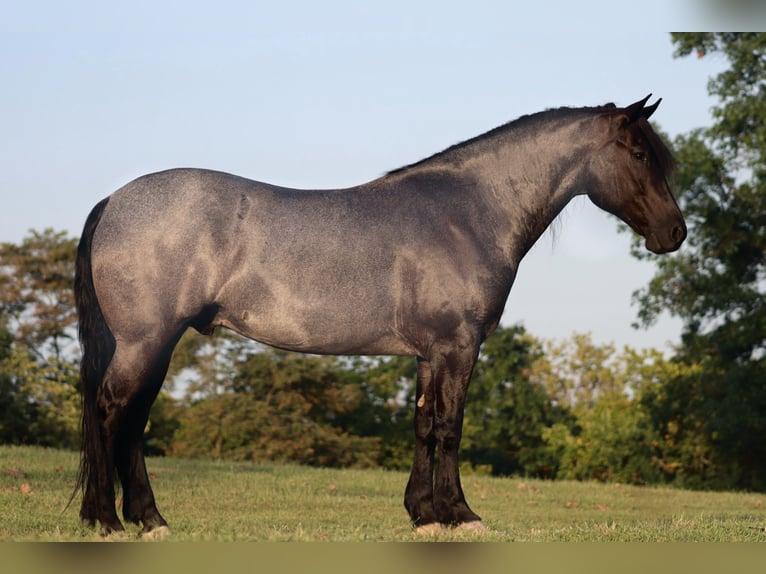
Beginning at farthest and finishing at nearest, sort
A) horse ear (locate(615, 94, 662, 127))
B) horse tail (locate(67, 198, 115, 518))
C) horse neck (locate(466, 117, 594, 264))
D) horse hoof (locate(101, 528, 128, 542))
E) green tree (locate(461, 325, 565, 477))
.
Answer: green tree (locate(461, 325, 565, 477)), horse neck (locate(466, 117, 594, 264)), horse ear (locate(615, 94, 662, 127)), horse tail (locate(67, 198, 115, 518)), horse hoof (locate(101, 528, 128, 542))

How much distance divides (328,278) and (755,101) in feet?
56.4

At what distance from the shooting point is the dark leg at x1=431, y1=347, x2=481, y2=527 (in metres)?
6.40

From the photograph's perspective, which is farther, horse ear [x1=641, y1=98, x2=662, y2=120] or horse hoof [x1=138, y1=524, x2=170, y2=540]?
horse ear [x1=641, y1=98, x2=662, y2=120]

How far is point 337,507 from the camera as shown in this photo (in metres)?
9.32

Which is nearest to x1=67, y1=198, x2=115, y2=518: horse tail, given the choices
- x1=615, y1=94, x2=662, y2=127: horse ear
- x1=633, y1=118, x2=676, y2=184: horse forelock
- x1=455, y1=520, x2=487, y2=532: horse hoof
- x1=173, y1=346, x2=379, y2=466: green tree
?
x1=455, y1=520, x2=487, y2=532: horse hoof

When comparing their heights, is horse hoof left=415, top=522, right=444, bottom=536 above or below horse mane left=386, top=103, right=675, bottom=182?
below

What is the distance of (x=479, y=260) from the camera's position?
6652 mm

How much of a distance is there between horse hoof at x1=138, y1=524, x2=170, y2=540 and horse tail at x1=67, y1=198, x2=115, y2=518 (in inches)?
22.0

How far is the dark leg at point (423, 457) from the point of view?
6.59m

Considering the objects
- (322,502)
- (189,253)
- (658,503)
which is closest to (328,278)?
(189,253)

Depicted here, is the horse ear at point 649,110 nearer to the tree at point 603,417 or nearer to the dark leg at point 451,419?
the dark leg at point 451,419

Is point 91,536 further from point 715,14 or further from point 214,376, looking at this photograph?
point 214,376

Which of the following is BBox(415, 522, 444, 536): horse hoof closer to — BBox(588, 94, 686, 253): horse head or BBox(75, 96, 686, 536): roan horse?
BBox(75, 96, 686, 536): roan horse

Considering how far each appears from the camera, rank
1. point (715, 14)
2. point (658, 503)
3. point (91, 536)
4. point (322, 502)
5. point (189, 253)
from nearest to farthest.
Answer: point (715, 14)
point (91, 536)
point (189, 253)
point (322, 502)
point (658, 503)
